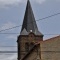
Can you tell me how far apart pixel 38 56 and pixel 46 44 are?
7.14 feet

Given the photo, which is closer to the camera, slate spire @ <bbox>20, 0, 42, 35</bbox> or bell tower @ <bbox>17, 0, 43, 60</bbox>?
bell tower @ <bbox>17, 0, 43, 60</bbox>

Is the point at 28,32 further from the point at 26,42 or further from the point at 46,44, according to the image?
the point at 46,44

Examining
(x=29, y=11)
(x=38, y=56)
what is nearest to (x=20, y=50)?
(x=29, y=11)

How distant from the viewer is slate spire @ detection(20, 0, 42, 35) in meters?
60.6

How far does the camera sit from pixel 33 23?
61281 mm

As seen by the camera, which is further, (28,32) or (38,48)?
(28,32)

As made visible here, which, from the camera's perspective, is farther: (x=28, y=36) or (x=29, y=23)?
(x=28, y=36)

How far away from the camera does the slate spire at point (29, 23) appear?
60562 millimetres

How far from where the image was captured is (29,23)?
60.7m

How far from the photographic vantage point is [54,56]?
114 ft

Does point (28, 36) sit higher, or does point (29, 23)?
point (29, 23)

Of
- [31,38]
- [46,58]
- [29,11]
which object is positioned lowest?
[46,58]

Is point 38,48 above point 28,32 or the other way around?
the other way around

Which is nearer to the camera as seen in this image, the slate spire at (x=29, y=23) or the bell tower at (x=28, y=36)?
the bell tower at (x=28, y=36)
